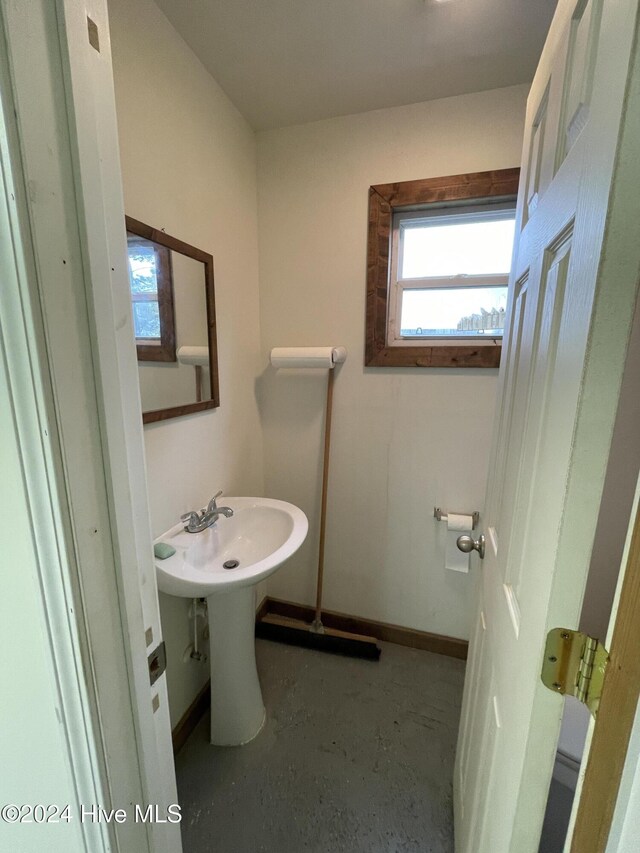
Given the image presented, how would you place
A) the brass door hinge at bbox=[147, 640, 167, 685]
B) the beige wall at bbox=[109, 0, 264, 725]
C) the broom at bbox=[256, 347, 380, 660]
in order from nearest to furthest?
the brass door hinge at bbox=[147, 640, 167, 685] → the beige wall at bbox=[109, 0, 264, 725] → the broom at bbox=[256, 347, 380, 660]

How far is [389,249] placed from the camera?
1.67 metres

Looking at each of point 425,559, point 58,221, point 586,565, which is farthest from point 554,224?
point 425,559

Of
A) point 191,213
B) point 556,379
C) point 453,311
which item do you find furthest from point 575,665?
point 191,213

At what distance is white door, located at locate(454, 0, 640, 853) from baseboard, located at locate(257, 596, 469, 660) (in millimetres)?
1042

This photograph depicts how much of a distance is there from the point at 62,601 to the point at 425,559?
1680 millimetres

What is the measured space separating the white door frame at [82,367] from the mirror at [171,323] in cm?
58

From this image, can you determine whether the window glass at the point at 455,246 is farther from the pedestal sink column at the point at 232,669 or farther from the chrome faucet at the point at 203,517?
the pedestal sink column at the point at 232,669

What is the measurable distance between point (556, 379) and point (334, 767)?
5.39 ft

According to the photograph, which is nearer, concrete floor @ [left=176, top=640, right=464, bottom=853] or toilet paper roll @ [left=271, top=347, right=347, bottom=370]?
concrete floor @ [left=176, top=640, right=464, bottom=853]

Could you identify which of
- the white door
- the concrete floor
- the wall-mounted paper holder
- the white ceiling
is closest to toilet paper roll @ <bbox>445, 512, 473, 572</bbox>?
the wall-mounted paper holder

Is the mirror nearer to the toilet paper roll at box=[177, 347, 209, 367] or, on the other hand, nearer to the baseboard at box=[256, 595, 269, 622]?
the toilet paper roll at box=[177, 347, 209, 367]

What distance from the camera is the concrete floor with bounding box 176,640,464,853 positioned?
119 cm

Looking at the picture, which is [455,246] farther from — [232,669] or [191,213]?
[232,669]

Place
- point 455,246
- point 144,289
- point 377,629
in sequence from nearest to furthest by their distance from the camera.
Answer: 1. point 144,289
2. point 455,246
3. point 377,629
